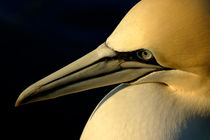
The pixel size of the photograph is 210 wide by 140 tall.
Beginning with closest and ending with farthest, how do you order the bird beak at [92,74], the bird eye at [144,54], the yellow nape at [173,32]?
the yellow nape at [173,32], the bird eye at [144,54], the bird beak at [92,74]

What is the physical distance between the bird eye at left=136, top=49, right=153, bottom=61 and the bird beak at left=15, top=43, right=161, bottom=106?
0.21ft

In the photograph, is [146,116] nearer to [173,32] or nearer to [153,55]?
[153,55]

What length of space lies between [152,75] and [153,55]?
0.54ft

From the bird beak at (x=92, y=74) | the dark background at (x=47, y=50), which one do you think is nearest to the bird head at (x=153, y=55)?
the bird beak at (x=92, y=74)

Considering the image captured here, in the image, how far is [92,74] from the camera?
A: 2086 mm

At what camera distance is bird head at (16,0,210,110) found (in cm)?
176

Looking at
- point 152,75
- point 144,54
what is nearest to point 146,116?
point 152,75

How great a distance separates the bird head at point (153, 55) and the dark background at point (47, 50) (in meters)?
1.22

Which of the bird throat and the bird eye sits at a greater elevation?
the bird eye

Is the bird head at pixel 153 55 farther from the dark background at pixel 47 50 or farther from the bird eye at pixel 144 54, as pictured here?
the dark background at pixel 47 50

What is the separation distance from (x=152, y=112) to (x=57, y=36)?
236 centimetres

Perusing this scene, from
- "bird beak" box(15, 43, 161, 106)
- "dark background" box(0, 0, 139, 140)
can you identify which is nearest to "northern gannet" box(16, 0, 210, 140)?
"bird beak" box(15, 43, 161, 106)

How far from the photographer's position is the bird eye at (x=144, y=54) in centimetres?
189

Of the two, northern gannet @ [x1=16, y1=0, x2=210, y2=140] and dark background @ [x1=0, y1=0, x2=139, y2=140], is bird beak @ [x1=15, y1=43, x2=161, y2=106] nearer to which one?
northern gannet @ [x1=16, y1=0, x2=210, y2=140]
